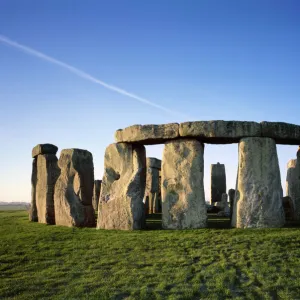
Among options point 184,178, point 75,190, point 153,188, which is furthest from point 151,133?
point 153,188

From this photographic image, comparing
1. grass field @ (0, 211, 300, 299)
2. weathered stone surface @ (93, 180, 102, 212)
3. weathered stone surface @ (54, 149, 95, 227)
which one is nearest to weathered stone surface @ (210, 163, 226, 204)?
weathered stone surface @ (93, 180, 102, 212)

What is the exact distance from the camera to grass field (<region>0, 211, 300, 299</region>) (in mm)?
5631

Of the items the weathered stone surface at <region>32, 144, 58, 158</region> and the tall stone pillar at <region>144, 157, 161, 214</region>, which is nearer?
the weathered stone surface at <region>32, 144, 58, 158</region>

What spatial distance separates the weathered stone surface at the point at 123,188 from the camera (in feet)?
34.9

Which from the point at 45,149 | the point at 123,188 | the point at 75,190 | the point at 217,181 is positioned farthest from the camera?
the point at 217,181

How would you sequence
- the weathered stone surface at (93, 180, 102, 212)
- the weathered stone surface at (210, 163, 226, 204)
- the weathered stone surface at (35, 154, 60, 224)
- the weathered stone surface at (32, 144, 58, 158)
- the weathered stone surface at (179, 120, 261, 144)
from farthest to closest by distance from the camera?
the weathered stone surface at (210, 163, 226, 204)
the weathered stone surface at (93, 180, 102, 212)
the weathered stone surface at (32, 144, 58, 158)
the weathered stone surface at (35, 154, 60, 224)
the weathered stone surface at (179, 120, 261, 144)

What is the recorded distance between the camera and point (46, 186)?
13023 millimetres

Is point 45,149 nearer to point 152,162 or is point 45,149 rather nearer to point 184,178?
point 184,178

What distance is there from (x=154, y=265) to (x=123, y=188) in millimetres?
4299

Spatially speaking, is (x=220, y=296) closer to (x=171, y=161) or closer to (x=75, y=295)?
(x=75, y=295)

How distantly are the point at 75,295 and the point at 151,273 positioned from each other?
57.0 inches

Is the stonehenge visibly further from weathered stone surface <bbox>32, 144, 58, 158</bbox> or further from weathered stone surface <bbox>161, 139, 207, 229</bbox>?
weathered stone surface <bbox>32, 144, 58, 158</bbox>

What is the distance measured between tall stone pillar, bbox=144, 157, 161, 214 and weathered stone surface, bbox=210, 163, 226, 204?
3.63 m

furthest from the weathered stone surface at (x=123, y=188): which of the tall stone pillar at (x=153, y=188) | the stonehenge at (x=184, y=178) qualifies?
the tall stone pillar at (x=153, y=188)
